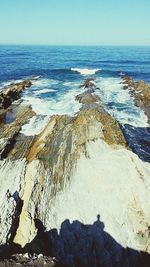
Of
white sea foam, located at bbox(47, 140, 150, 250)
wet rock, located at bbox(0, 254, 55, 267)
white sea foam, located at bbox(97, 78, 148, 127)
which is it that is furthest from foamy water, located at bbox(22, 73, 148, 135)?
wet rock, located at bbox(0, 254, 55, 267)

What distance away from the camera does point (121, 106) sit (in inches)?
1587

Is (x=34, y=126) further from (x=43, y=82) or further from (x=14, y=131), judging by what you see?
(x=43, y=82)

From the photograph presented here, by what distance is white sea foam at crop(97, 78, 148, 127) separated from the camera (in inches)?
1369

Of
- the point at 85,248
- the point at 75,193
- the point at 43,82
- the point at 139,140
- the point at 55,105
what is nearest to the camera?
the point at 85,248

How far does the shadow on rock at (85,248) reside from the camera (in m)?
16.1

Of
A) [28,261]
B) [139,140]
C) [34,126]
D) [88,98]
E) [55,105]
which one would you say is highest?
[28,261]

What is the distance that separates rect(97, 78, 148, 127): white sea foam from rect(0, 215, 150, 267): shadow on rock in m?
18.0

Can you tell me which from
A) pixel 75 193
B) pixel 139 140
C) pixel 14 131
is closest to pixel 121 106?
pixel 139 140

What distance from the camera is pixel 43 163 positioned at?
2211 centimetres

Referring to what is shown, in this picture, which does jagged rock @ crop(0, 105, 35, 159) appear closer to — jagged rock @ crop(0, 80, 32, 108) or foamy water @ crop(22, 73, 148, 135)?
foamy water @ crop(22, 73, 148, 135)

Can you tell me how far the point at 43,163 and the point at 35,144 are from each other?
3815 millimetres

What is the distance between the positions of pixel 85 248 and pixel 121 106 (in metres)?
25.9

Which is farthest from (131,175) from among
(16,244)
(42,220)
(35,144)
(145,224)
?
(35,144)

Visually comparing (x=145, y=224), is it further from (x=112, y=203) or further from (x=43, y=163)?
(x=43, y=163)
